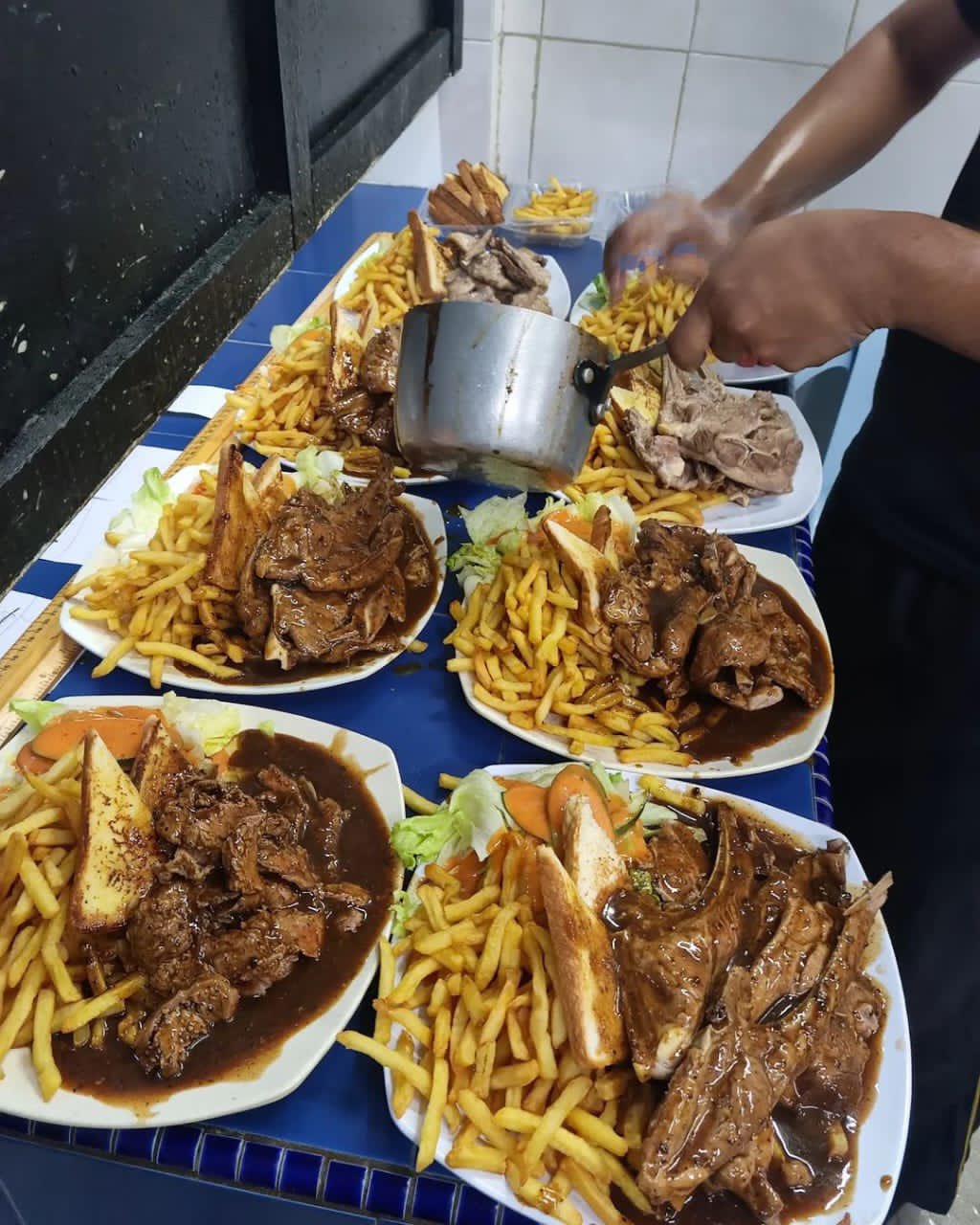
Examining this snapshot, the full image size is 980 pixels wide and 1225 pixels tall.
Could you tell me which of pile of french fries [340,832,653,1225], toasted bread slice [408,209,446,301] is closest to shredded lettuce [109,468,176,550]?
pile of french fries [340,832,653,1225]

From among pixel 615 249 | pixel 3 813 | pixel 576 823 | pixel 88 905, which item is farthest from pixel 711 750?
pixel 615 249

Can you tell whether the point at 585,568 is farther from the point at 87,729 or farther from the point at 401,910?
the point at 87,729

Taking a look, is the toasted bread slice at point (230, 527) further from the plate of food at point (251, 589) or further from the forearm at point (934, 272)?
the forearm at point (934, 272)

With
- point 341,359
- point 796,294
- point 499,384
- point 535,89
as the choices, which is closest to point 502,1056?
point 499,384

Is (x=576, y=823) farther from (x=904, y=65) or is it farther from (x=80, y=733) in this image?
(x=904, y=65)

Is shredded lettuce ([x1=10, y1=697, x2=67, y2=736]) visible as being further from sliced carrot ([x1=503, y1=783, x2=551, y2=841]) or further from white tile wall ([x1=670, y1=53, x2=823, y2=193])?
white tile wall ([x1=670, y1=53, x2=823, y2=193])

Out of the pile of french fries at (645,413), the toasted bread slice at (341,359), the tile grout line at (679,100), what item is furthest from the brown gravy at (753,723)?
the tile grout line at (679,100)
